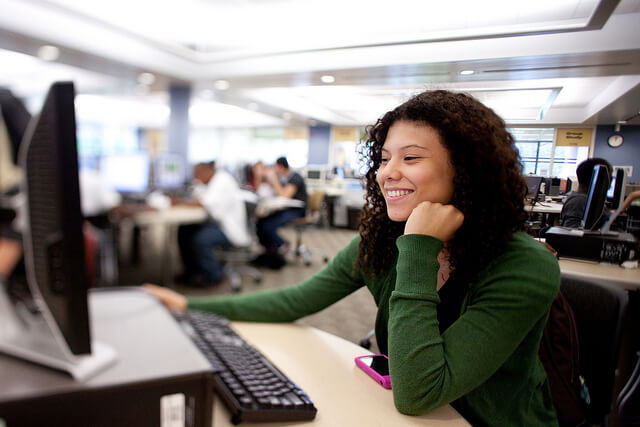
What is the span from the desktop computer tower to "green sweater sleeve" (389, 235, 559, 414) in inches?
14.6

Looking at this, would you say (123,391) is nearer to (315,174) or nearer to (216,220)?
(315,174)

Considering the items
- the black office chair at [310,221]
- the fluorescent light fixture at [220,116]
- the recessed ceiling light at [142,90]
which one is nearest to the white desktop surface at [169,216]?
the recessed ceiling light at [142,90]

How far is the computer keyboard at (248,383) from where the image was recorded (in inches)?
23.1

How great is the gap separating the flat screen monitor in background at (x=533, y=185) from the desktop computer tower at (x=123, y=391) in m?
0.86

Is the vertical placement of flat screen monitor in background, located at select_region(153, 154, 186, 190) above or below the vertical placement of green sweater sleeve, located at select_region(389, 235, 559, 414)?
above

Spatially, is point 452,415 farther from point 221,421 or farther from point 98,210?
point 98,210

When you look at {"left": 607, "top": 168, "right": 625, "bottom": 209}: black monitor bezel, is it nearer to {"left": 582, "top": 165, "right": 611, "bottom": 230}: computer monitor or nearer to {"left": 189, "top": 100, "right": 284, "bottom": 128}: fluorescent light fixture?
{"left": 582, "top": 165, "right": 611, "bottom": 230}: computer monitor

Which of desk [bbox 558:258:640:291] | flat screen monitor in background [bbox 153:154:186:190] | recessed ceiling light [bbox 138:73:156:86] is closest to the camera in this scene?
desk [bbox 558:258:640:291]

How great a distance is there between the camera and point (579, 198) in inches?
39.4

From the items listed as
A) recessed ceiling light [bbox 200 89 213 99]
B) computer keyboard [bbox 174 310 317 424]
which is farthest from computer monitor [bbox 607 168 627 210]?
recessed ceiling light [bbox 200 89 213 99]

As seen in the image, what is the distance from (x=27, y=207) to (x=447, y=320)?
2.58ft

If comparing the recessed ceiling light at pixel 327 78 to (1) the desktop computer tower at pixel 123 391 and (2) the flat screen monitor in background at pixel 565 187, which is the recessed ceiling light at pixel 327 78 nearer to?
(2) the flat screen monitor in background at pixel 565 187

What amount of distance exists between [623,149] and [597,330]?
505 mm

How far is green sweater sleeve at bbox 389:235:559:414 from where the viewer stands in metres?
0.66
